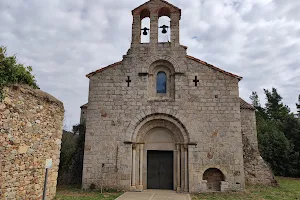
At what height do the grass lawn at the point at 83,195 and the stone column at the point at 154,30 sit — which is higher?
the stone column at the point at 154,30

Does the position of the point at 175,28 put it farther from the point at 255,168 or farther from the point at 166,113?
the point at 255,168

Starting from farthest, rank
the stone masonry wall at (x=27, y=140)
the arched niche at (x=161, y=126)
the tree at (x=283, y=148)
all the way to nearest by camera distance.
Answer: the tree at (x=283, y=148) → the arched niche at (x=161, y=126) → the stone masonry wall at (x=27, y=140)

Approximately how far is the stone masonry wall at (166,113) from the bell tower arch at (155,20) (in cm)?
45

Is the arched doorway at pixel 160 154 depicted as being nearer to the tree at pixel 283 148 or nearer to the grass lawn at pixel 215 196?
the grass lawn at pixel 215 196

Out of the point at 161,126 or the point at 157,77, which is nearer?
the point at 161,126

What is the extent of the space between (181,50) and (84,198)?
7.77 m

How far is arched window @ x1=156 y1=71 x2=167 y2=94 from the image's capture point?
11531 millimetres

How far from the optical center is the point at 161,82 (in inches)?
458

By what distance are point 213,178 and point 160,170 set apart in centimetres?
239

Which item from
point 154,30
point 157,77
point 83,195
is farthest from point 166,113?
point 83,195

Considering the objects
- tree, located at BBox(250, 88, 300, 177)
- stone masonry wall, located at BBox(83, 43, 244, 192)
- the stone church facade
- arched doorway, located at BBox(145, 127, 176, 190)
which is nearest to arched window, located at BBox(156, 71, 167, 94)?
the stone church facade

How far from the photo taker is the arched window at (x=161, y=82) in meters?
11.5

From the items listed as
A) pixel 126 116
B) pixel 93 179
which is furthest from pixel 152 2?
pixel 93 179

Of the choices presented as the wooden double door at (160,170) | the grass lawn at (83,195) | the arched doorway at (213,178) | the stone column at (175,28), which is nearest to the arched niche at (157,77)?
the stone column at (175,28)
